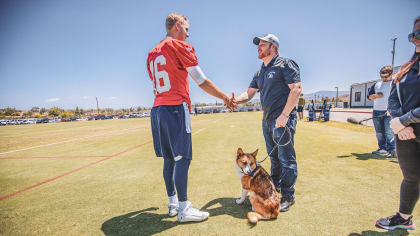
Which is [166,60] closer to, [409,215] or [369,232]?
[369,232]

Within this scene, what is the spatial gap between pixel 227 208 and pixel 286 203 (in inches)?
33.3

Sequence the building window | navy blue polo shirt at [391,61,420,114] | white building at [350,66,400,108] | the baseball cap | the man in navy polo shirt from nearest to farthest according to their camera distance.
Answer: navy blue polo shirt at [391,61,420,114] < the man in navy polo shirt < the baseball cap < white building at [350,66,400,108] < the building window

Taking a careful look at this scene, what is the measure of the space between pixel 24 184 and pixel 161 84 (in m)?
4.38

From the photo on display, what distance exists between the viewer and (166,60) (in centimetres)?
206

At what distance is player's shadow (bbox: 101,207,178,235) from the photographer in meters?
2.08

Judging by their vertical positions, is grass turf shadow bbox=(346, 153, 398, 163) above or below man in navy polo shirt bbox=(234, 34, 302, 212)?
below

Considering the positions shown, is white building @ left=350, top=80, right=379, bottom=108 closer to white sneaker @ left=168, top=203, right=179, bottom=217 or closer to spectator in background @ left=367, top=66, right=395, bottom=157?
spectator in background @ left=367, top=66, right=395, bottom=157

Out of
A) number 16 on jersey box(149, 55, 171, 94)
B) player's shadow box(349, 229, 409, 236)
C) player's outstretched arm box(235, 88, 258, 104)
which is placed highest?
number 16 on jersey box(149, 55, 171, 94)

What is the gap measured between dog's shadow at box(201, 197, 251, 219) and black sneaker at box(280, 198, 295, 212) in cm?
46

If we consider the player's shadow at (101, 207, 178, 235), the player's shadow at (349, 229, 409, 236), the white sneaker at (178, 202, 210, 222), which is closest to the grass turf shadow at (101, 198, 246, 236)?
the player's shadow at (101, 207, 178, 235)

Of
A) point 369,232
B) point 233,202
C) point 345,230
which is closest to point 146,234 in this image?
point 233,202

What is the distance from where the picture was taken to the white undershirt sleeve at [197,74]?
6.83 feet

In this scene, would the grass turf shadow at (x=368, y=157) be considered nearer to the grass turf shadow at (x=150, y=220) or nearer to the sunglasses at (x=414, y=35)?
the sunglasses at (x=414, y=35)

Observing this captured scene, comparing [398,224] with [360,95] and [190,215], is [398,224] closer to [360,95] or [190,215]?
[190,215]
